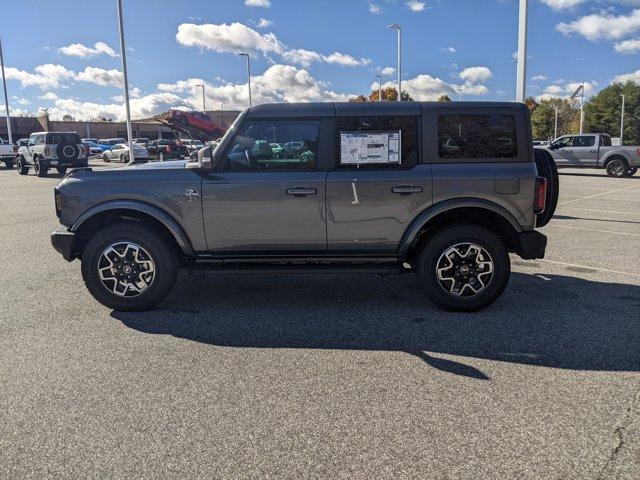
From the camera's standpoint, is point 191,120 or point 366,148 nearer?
point 366,148

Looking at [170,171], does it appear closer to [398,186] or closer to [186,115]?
[398,186]

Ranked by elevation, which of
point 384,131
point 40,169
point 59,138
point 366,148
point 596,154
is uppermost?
point 59,138

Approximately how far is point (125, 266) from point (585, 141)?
23.2m

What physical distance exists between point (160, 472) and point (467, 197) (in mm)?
3517

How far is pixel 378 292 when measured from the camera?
580 centimetres

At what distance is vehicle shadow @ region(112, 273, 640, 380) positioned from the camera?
414 centimetres

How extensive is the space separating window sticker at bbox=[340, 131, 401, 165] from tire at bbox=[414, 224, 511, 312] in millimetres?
884

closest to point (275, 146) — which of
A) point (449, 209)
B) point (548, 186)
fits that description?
point (449, 209)

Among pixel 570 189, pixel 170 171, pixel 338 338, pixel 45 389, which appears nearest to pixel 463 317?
pixel 338 338

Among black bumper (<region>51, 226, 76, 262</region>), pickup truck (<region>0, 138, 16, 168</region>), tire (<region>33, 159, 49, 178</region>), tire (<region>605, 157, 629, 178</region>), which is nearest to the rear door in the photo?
black bumper (<region>51, 226, 76, 262</region>)

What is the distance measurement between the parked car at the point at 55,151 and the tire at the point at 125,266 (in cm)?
2141

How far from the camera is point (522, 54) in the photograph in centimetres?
1134

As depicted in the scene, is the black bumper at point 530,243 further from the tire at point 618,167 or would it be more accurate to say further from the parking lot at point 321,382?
the tire at point 618,167

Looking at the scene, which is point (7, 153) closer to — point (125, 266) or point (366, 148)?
point (125, 266)
